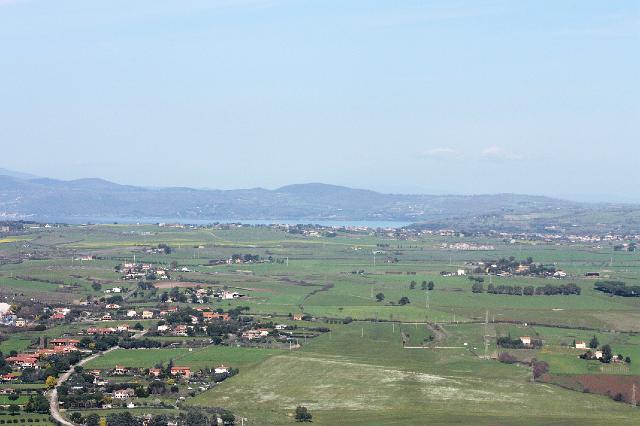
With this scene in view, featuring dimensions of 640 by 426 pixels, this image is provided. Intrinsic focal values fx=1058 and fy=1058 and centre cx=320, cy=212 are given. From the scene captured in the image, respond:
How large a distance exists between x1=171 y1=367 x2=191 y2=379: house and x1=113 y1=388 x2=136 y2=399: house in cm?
358

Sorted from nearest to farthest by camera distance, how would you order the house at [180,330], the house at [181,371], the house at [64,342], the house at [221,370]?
the house at [181,371]
the house at [221,370]
the house at [64,342]
the house at [180,330]

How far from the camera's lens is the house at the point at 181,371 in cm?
4616

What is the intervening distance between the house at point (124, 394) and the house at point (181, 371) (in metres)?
3.58

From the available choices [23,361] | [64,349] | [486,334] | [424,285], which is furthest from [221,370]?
[424,285]

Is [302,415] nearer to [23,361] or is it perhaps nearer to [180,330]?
[23,361]

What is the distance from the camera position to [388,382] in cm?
4475

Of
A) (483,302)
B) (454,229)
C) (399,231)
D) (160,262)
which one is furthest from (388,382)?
(454,229)

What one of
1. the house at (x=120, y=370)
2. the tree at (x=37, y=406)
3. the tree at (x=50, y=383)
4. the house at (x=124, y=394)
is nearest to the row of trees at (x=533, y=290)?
the house at (x=120, y=370)

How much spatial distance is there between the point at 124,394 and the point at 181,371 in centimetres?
452

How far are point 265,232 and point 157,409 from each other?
96.5 m

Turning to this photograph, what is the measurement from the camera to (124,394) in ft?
139

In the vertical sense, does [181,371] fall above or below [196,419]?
above

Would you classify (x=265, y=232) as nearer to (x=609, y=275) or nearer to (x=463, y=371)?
(x=609, y=275)

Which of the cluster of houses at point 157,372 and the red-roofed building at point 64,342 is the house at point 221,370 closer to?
the cluster of houses at point 157,372
